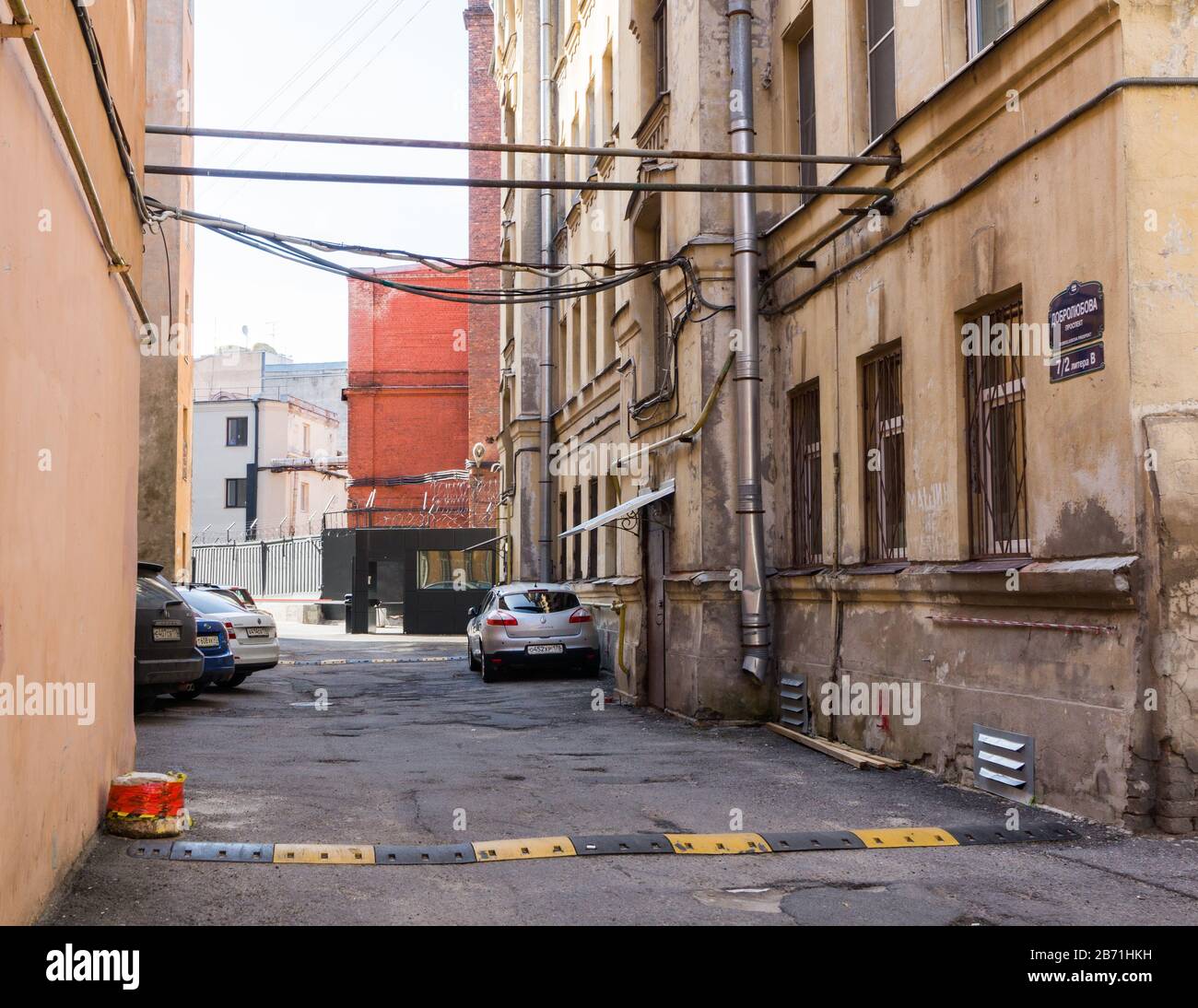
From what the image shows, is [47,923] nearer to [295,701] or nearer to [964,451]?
[964,451]

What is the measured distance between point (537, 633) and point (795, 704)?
28.7 feet

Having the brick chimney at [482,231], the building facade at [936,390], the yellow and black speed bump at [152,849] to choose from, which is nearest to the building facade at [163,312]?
the building facade at [936,390]

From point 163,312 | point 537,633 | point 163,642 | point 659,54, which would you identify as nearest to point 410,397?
point 163,312

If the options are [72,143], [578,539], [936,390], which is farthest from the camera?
[578,539]

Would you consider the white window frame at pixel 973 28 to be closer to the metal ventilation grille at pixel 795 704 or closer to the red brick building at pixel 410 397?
the metal ventilation grille at pixel 795 704

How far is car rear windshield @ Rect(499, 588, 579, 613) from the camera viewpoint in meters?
21.7

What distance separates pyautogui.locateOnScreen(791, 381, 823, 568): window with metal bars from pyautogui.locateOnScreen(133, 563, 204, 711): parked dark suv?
6572 mm

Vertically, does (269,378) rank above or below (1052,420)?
above

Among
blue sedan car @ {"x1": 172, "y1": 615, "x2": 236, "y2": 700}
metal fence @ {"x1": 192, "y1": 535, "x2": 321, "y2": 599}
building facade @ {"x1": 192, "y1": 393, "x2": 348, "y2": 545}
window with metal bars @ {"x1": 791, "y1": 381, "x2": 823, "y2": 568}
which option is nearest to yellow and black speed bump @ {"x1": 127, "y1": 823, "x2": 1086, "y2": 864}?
window with metal bars @ {"x1": 791, "y1": 381, "x2": 823, "y2": 568}

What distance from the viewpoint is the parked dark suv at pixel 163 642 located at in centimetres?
1445

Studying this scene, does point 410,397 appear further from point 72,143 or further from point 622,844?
point 72,143

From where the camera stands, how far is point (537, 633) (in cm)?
2130

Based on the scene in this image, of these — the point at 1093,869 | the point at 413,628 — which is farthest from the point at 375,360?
the point at 1093,869

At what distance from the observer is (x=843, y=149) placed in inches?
475
